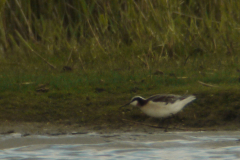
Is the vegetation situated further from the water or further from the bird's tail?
the water

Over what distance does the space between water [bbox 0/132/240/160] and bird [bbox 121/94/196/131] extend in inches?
13.6

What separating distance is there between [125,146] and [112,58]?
166 inches

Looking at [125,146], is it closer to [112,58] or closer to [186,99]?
[186,99]

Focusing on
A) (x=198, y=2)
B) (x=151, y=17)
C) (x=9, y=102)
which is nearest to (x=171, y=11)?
(x=151, y=17)

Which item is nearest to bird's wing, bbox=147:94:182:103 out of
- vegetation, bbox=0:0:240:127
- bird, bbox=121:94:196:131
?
bird, bbox=121:94:196:131

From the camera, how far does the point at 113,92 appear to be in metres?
6.86

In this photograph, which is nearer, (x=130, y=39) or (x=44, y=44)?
(x=130, y=39)

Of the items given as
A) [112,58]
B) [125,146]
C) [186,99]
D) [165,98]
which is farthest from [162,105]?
[112,58]

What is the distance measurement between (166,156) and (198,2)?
623 centimetres

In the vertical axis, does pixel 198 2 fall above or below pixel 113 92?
above

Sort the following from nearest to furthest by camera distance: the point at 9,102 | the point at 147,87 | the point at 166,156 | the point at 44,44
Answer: the point at 166,156 → the point at 9,102 → the point at 147,87 → the point at 44,44

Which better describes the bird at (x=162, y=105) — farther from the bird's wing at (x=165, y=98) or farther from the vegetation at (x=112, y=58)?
the vegetation at (x=112, y=58)

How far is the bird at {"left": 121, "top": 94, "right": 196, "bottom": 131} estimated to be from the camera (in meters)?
5.58

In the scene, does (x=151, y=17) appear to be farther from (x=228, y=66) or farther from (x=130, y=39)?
(x=228, y=66)
